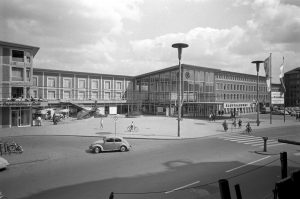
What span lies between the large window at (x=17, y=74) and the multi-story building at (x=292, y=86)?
104 meters

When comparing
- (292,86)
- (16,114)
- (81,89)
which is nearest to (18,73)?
(16,114)

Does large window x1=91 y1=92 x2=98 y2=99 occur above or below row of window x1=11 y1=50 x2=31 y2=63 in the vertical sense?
below

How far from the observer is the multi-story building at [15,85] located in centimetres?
3609

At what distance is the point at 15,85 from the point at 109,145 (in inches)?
1100

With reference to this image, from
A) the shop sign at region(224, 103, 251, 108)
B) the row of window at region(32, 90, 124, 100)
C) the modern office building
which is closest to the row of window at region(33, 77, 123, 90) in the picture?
the modern office building

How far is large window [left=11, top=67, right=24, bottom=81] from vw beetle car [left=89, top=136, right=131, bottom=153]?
27.6 meters

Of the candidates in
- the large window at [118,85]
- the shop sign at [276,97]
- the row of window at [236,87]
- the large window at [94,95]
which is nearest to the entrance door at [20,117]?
the large window at [94,95]

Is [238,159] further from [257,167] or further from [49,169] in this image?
[49,169]

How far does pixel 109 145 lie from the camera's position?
65.2ft

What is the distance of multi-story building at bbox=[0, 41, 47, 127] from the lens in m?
36.1

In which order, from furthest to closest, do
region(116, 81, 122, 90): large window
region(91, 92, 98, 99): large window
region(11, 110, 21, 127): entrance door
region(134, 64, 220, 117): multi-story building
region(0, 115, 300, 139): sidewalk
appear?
region(116, 81, 122, 90): large window, region(91, 92, 98, 99): large window, region(134, 64, 220, 117): multi-story building, region(11, 110, 21, 127): entrance door, region(0, 115, 300, 139): sidewalk

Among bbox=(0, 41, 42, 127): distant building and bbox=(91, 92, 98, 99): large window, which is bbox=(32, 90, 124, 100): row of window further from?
bbox=(0, 41, 42, 127): distant building

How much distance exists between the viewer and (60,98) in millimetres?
65000

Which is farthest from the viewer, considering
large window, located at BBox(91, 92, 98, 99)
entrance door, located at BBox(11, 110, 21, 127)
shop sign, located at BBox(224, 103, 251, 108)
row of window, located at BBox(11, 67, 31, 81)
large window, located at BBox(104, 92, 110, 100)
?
large window, located at BBox(104, 92, 110, 100)
